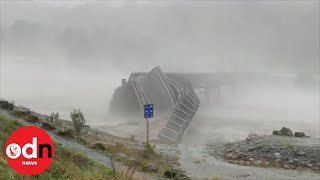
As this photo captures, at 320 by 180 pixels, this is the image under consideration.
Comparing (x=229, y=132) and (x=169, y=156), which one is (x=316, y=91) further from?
(x=169, y=156)

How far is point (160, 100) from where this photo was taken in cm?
5594

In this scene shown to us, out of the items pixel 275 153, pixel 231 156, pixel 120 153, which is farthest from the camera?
pixel 231 156

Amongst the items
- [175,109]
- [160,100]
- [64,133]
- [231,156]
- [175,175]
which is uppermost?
[160,100]

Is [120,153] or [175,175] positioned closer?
[175,175]

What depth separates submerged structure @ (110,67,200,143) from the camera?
45.8 metres

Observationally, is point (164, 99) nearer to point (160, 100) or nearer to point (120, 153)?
point (160, 100)

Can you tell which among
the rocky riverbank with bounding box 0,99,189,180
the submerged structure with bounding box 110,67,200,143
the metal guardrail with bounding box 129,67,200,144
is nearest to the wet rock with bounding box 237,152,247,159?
the rocky riverbank with bounding box 0,99,189,180

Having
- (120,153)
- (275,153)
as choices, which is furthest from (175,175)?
(275,153)

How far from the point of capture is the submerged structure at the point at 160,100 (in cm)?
4578

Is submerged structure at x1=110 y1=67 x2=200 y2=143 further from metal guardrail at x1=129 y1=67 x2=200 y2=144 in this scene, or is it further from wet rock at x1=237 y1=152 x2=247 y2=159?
wet rock at x1=237 y1=152 x2=247 y2=159

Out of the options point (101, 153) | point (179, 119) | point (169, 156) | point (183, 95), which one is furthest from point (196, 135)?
point (101, 153)

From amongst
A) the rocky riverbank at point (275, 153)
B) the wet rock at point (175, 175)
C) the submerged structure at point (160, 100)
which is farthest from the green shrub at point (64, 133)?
the submerged structure at point (160, 100)

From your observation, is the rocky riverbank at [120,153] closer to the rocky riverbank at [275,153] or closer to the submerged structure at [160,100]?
the rocky riverbank at [275,153]

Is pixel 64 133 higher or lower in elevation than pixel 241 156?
higher
